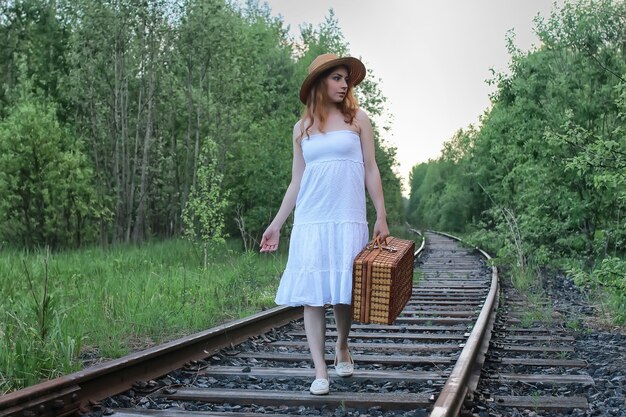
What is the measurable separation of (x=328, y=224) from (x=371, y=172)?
0.42 meters

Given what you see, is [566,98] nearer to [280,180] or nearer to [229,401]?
[280,180]

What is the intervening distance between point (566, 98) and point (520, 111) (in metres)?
1.60

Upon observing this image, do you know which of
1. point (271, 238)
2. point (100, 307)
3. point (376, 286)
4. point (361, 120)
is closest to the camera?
point (376, 286)

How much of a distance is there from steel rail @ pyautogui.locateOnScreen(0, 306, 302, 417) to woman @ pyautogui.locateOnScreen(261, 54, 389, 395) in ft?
3.27

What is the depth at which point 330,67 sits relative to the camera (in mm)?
4156

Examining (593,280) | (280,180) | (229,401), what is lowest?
(229,401)

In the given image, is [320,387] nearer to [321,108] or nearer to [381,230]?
[381,230]

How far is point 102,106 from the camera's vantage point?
875 inches

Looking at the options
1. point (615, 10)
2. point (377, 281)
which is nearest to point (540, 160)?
point (615, 10)

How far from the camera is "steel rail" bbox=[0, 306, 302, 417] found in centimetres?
347

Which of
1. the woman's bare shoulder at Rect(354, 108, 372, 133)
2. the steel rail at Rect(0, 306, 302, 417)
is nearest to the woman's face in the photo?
the woman's bare shoulder at Rect(354, 108, 372, 133)

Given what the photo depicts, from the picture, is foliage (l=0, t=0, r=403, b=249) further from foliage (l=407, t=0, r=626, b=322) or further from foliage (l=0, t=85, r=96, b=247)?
foliage (l=407, t=0, r=626, b=322)

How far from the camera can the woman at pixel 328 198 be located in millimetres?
4141

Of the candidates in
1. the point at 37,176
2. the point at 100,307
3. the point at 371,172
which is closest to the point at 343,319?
the point at 371,172
